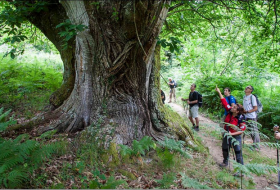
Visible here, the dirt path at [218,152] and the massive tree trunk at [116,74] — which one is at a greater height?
the massive tree trunk at [116,74]

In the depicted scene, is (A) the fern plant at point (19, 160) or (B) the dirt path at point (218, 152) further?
(B) the dirt path at point (218, 152)

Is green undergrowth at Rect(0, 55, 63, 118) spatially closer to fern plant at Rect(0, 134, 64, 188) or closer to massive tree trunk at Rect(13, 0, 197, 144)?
massive tree trunk at Rect(13, 0, 197, 144)

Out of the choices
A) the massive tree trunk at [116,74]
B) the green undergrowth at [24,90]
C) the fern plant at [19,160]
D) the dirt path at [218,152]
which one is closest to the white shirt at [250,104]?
the dirt path at [218,152]

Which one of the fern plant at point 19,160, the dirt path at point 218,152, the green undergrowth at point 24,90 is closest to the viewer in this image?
the fern plant at point 19,160

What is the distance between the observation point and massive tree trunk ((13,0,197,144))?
137 inches

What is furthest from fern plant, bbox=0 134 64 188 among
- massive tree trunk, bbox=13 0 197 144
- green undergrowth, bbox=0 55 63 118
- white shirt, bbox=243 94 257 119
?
white shirt, bbox=243 94 257 119

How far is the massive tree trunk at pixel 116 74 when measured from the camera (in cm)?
349

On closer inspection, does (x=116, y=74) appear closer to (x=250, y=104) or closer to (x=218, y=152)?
(x=218, y=152)

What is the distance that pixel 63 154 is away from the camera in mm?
3574

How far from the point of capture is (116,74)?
4.03 m

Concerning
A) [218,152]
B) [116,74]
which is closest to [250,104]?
[218,152]

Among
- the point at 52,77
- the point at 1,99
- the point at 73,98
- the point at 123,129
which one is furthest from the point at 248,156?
the point at 1,99

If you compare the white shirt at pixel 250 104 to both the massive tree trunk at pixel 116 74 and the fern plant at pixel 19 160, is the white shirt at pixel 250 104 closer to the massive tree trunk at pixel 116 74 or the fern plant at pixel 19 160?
the massive tree trunk at pixel 116 74

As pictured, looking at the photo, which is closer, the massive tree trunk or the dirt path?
the massive tree trunk
